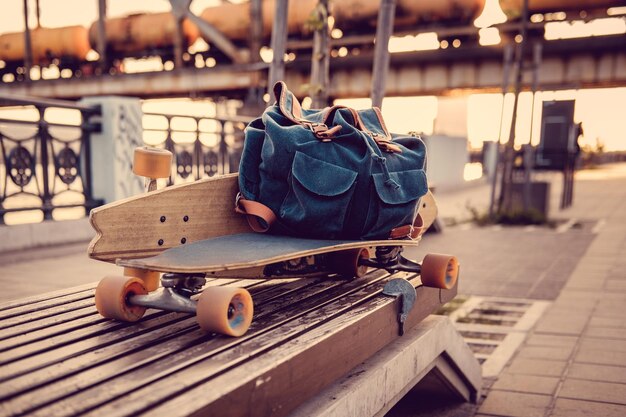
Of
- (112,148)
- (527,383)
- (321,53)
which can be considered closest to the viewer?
(527,383)

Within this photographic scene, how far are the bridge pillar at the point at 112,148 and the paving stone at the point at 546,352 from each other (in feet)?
17.8

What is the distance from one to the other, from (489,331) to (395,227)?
7.59 ft

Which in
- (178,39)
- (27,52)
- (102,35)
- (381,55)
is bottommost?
(381,55)

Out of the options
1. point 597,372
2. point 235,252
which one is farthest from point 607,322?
point 235,252

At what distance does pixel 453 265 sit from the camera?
107 inches

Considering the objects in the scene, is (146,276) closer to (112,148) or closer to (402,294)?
(402,294)

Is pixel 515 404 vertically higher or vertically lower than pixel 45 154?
lower

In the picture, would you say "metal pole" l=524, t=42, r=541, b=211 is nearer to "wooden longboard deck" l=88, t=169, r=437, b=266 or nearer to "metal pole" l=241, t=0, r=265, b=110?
"metal pole" l=241, t=0, r=265, b=110

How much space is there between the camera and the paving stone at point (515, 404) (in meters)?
3.05

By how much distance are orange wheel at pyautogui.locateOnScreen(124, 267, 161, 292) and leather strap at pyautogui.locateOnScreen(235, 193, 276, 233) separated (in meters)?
0.41

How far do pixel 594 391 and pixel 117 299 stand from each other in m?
2.61

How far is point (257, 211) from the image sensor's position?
2324 millimetres

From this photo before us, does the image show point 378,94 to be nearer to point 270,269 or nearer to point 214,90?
point 270,269

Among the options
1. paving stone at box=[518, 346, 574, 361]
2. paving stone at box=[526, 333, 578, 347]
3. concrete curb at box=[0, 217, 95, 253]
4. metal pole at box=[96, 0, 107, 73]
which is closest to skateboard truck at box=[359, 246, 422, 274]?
paving stone at box=[518, 346, 574, 361]
